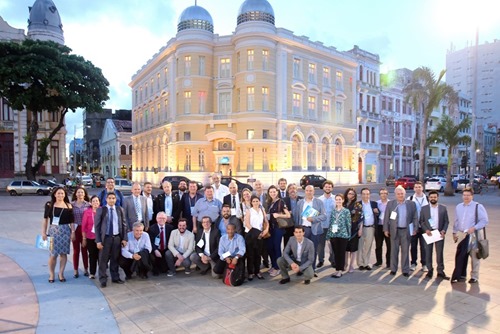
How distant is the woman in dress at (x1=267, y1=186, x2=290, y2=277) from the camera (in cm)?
787

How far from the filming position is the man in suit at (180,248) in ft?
25.6

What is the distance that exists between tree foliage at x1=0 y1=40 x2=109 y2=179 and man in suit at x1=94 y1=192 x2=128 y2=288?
28.3m

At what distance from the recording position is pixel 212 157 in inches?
1486

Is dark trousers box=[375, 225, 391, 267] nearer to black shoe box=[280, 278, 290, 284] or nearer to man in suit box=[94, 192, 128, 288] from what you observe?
black shoe box=[280, 278, 290, 284]

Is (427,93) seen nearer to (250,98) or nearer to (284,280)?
(250,98)

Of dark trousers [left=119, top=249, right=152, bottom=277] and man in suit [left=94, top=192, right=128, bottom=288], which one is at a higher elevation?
man in suit [left=94, top=192, right=128, bottom=288]

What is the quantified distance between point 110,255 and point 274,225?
11.1 feet

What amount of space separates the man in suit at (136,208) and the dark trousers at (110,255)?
69 centimetres

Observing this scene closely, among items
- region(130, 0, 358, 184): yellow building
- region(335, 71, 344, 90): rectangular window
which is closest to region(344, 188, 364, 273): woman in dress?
region(130, 0, 358, 184): yellow building

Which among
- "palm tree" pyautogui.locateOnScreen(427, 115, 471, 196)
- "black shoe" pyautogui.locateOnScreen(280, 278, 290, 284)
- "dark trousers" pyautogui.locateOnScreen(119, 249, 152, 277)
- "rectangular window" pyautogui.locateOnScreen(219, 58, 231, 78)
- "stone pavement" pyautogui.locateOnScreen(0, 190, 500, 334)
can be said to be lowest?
"stone pavement" pyautogui.locateOnScreen(0, 190, 500, 334)

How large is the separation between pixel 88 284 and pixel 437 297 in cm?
650

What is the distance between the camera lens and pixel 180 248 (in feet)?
26.0

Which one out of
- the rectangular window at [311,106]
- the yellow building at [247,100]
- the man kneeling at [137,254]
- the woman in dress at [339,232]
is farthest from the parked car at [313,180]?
the man kneeling at [137,254]

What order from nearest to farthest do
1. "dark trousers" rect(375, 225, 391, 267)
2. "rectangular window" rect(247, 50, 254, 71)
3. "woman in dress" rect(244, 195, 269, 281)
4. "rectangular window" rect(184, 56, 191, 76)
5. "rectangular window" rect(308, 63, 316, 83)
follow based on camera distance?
"woman in dress" rect(244, 195, 269, 281) → "dark trousers" rect(375, 225, 391, 267) → "rectangular window" rect(247, 50, 254, 71) → "rectangular window" rect(184, 56, 191, 76) → "rectangular window" rect(308, 63, 316, 83)
